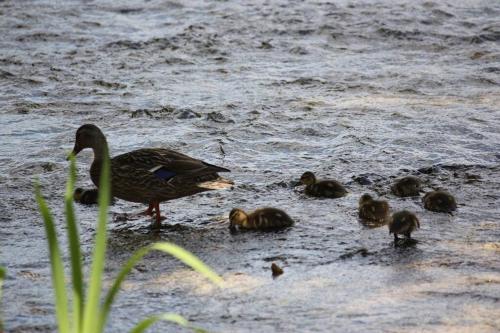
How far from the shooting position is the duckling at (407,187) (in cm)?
719

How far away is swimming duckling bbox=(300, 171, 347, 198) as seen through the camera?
7160mm

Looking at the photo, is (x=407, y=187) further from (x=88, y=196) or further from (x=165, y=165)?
(x=88, y=196)

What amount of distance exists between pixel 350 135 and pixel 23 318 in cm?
439

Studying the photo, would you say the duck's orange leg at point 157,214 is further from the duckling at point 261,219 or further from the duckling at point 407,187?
the duckling at point 407,187

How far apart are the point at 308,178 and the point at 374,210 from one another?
3.17 feet

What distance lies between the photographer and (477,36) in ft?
41.6

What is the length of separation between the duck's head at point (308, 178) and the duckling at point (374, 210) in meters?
0.74

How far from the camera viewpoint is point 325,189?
7176mm

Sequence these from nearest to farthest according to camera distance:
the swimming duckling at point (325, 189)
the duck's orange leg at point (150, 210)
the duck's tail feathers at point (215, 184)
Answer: the duck's tail feathers at point (215, 184), the duck's orange leg at point (150, 210), the swimming duckling at point (325, 189)

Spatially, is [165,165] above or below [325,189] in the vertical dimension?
above

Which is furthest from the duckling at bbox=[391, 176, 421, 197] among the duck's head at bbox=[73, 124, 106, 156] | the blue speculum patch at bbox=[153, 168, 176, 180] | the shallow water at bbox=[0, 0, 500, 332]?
the duck's head at bbox=[73, 124, 106, 156]

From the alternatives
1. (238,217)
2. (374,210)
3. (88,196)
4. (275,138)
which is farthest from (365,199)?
(275,138)

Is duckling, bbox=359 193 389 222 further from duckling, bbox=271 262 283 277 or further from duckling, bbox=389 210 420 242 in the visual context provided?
duckling, bbox=271 262 283 277

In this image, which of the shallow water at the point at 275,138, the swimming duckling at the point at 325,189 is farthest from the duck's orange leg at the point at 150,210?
the swimming duckling at the point at 325,189
